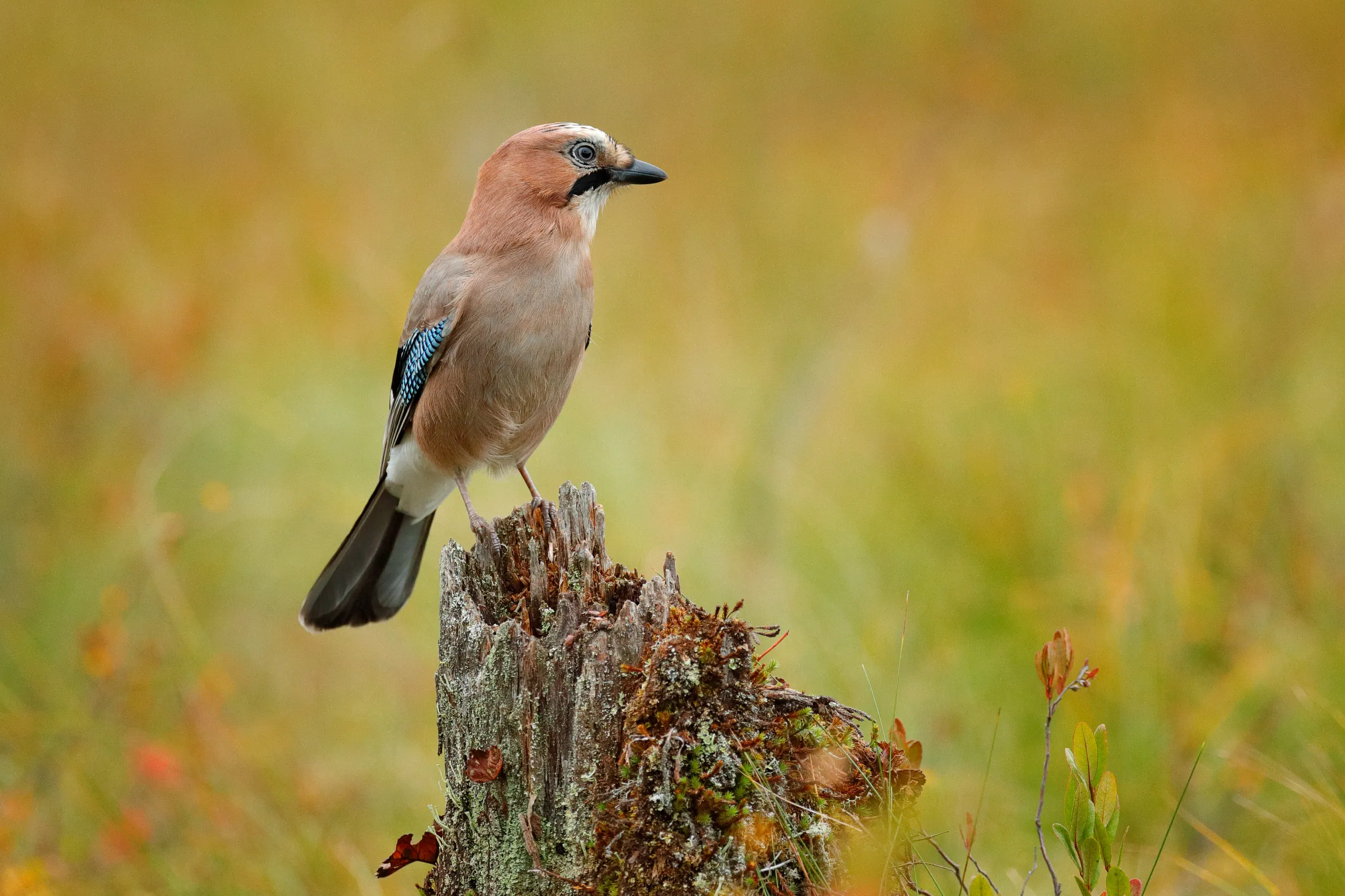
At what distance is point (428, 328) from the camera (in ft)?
14.4

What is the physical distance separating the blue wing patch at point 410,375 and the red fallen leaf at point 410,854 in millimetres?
2148

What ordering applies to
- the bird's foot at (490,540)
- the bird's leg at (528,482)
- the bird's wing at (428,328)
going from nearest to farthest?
the bird's foot at (490,540) < the bird's leg at (528,482) < the bird's wing at (428,328)

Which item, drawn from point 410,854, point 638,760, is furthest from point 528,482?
point 638,760

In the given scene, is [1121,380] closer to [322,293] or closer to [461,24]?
[461,24]

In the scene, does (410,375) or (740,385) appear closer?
(410,375)

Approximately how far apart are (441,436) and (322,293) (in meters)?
3.56

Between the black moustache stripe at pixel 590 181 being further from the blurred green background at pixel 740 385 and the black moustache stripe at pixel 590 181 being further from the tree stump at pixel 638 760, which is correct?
the tree stump at pixel 638 760

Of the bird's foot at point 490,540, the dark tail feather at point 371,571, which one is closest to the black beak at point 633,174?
the dark tail feather at point 371,571

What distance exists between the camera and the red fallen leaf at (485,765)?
2449 millimetres

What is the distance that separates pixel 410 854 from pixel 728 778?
800 millimetres

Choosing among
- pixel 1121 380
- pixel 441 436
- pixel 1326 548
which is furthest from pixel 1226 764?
pixel 441 436

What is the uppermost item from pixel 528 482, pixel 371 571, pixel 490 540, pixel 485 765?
pixel 528 482

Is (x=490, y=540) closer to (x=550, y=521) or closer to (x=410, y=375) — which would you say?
(x=550, y=521)

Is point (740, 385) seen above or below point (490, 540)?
above
